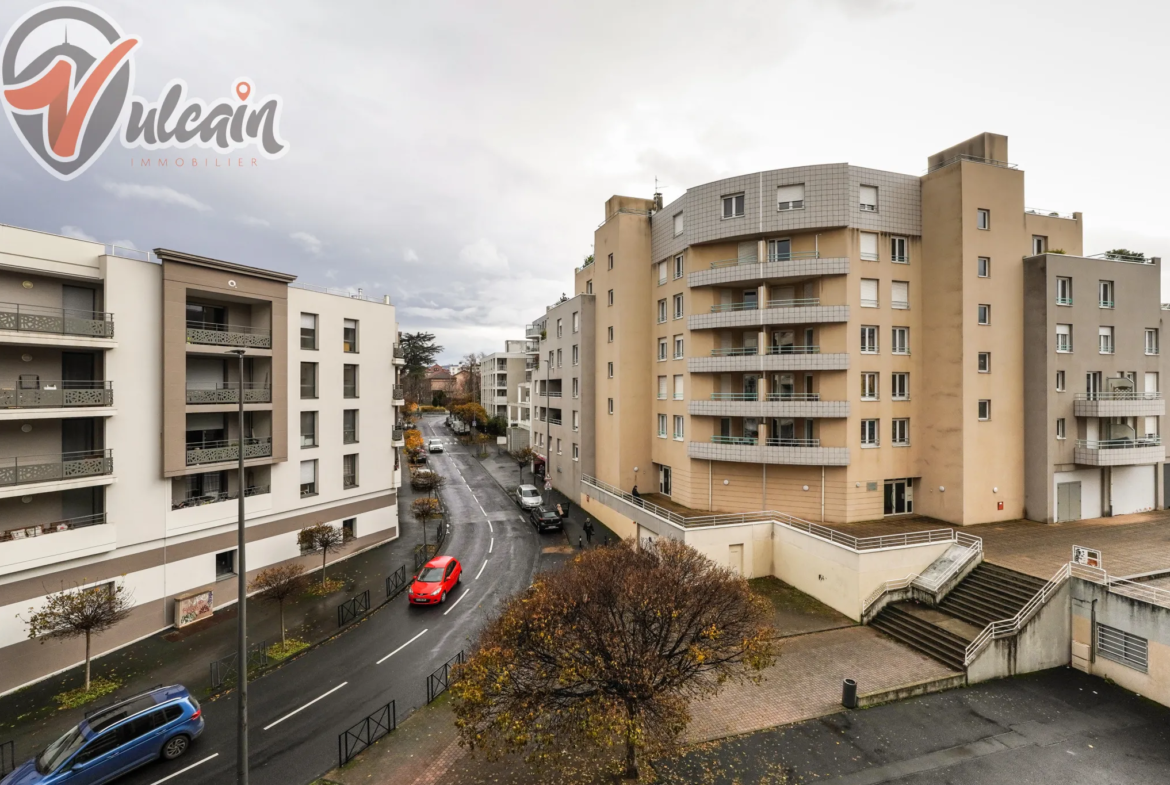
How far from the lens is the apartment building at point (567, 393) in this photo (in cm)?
3809

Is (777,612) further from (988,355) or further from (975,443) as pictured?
(988,355)

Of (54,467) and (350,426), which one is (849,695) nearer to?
(350,426)

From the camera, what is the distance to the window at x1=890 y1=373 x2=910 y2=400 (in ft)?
88.8

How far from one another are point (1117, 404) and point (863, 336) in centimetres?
1341

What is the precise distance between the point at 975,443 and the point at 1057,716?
46.9ft

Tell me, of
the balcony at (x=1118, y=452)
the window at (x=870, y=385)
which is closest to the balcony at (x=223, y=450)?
the window at (x=870, y=385)

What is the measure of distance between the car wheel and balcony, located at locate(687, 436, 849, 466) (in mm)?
24393

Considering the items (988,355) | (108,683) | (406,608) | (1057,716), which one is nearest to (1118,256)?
(988,355)

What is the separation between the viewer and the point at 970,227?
82.3ft

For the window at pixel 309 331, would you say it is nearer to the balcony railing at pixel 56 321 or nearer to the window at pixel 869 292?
the balcony railing at pixel 56 321

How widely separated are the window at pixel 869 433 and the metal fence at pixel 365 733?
25.0 m

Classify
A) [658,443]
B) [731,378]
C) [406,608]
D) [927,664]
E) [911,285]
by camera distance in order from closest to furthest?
[927,664]
[406,608]
[911,285]
[731,378]
[658,443]

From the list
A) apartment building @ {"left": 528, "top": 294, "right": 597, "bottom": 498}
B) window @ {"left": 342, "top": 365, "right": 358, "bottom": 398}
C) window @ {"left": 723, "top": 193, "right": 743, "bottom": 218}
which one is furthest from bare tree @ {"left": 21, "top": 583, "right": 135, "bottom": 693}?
window @ {"left": 723, "top": 193, "right": 743, "bottom": 218}

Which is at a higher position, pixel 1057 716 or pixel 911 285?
pixel 911 285
